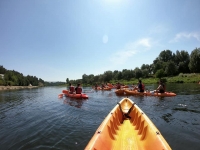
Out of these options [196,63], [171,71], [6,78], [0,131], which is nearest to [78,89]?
[0,131]

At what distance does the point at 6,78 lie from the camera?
267ft

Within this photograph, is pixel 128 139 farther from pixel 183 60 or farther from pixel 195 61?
pixel 183 60

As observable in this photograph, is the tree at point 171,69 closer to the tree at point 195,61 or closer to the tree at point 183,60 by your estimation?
the tree at point 183,60

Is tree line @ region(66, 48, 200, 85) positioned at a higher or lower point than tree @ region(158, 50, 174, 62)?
lower

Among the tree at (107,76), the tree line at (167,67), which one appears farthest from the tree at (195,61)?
the tree at (107,76)

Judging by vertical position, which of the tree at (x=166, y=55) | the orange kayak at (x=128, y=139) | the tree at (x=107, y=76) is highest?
the tree at (x=166, y=55)

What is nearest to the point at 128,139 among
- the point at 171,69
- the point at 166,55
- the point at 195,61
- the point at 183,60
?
the point at 195,61

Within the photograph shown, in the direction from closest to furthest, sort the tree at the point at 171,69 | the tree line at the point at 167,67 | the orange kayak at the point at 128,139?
1. the orange kayak at the point at 128,139
2. the tree line at the point at 167,67
3. the tree at the point at 171,69

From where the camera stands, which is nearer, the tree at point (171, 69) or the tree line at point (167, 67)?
the tree line at point (167, 67)

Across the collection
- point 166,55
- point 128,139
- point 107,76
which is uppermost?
point 166,55

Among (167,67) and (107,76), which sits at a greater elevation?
(167,67)

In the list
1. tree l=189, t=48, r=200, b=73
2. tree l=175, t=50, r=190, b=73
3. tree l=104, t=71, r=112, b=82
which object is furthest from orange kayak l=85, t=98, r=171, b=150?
tree l=104, t=71, r=112, b=82

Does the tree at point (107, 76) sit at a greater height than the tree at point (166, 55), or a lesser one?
lesser

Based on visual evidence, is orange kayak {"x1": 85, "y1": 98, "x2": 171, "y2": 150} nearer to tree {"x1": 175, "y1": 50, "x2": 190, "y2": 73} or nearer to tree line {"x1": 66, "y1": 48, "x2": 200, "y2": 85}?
tree line {"x1": 66, "y1": 48, "x2": 200, "y2": 85}
